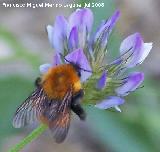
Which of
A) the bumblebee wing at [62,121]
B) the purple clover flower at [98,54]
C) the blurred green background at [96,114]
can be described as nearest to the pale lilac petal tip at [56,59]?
the purple clover flower at [98,54]

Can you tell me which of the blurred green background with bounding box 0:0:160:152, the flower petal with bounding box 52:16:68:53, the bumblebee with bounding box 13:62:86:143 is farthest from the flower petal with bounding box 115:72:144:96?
the blurred green background with bounding box 0:0:160:152

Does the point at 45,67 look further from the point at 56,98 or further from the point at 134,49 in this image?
the point at 134,49

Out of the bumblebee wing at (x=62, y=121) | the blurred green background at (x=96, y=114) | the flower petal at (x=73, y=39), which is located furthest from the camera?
the blurred green background at (x=96, y=114)

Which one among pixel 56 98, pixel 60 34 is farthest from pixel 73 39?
pixel 56 98

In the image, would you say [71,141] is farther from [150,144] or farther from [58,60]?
[58,60]

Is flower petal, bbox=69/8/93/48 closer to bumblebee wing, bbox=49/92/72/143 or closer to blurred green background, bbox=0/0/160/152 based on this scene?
bumblebee wing, bbox=49/92/72/143

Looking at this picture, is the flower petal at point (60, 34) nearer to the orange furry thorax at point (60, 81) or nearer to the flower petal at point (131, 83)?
the orange furry thorax at point (60, 81)

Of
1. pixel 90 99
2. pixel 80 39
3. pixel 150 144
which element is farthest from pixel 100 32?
pixel 150 144
